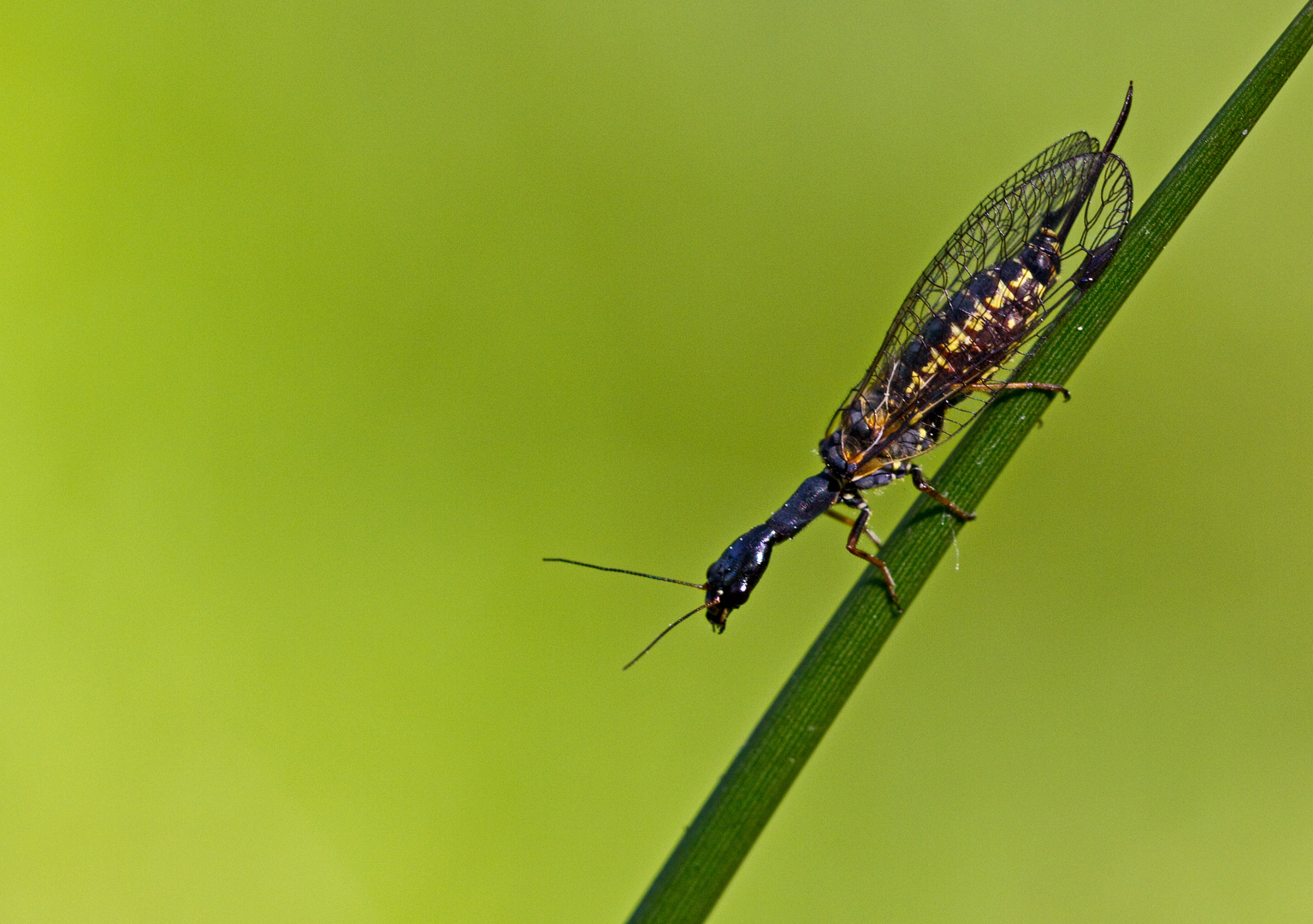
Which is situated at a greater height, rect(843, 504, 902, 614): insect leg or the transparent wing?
the transparent wing

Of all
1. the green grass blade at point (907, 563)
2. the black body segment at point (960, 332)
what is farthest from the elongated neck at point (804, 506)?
the green grass blade at point (907, 563)

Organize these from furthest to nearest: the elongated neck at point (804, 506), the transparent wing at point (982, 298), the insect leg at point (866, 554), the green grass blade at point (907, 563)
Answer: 1. the elongated neck at point (804, 506)
2. the transparent wing at point (982, 298)
3. the insect leg at point (866, 554)
4. the green grass blade at point (907, 563)

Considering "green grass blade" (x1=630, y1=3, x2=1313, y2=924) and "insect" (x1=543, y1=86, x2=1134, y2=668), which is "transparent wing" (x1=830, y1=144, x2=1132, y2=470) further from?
"green grass blade" (x1=630, y1=3, x2=1313, y2=924)

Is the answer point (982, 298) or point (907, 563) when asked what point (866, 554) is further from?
point (982, 298)

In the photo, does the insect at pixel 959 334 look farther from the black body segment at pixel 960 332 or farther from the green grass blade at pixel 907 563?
the green grass blade at pixel 907 563

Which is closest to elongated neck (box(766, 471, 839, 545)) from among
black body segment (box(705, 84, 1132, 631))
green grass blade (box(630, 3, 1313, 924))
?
black body segment (box(705, 84, 1132, 631))

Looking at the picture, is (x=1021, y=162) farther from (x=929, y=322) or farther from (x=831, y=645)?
(x=831, y=645)
